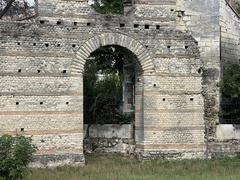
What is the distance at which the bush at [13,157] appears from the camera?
13.1 meters

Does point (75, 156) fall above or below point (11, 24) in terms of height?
below

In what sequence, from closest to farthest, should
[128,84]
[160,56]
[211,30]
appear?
[160,56]
[211,30]
[128,84]

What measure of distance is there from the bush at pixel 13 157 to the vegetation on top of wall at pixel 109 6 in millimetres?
12170

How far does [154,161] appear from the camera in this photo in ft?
58.6

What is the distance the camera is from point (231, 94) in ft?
64.5

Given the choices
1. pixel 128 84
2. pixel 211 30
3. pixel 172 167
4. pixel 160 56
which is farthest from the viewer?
pixel 128 84

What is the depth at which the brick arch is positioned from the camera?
57.8 ft

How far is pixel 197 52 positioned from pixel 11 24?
637 centimetres

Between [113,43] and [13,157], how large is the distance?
6.23 metres

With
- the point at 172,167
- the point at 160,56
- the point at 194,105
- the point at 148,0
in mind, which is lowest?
the point at 172,167

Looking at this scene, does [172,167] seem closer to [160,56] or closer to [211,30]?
[160,56]

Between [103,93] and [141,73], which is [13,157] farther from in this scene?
[103,93]

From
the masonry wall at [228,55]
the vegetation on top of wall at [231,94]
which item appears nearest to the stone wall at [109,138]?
the masonry wall at [228,55]

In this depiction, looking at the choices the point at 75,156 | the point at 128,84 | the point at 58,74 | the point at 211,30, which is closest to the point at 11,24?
the point at 58,74
